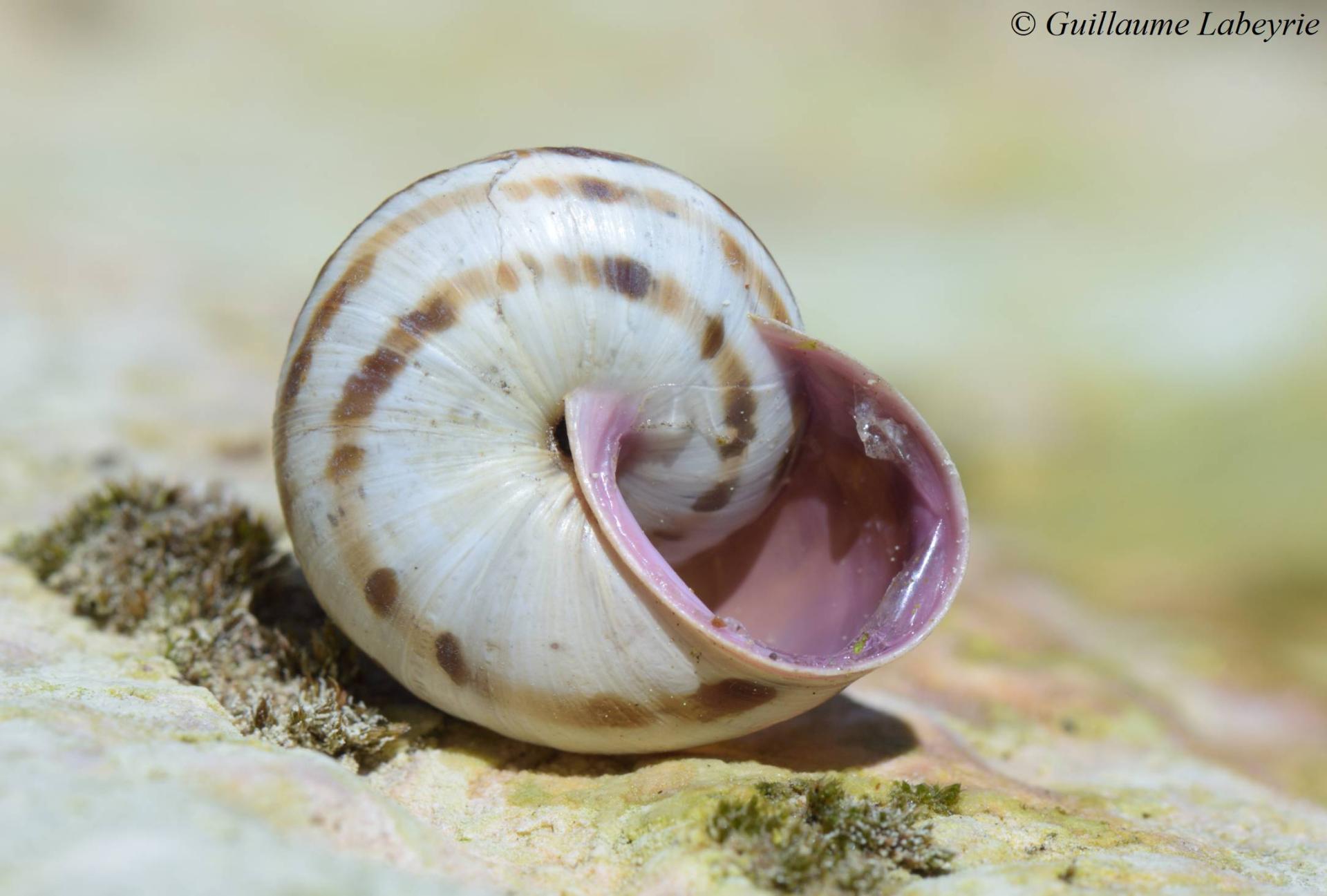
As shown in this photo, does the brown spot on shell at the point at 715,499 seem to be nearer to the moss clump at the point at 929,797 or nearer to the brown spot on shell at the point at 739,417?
the brown spot on shell at the point at 739,417

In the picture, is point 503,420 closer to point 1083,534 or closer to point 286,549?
point 286,549

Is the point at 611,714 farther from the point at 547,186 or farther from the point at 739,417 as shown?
the point at 547,186

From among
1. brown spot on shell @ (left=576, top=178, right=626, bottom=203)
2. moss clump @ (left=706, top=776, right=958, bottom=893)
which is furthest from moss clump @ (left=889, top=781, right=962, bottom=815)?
brown spot on shell @ (left=576, top=178, right=626, bottom=203)

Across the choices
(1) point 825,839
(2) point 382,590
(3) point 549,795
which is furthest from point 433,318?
(1) point 825,839

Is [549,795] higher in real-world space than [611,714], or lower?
lower

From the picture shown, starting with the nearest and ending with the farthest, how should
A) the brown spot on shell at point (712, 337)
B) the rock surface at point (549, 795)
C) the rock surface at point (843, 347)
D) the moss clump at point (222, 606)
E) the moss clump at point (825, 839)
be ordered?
the rock surface at point (549, 795) → the moss clump at point (825, 839) → the rock surface at point (843, 347) → the brown spot on shell at point (712, 337) → the moss clump at point (222, 606)

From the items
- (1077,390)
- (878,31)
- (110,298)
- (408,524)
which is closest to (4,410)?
(110,298)

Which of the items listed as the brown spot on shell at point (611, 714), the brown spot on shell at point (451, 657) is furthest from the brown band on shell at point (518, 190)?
the brown spot on shell at point (611, 714)
